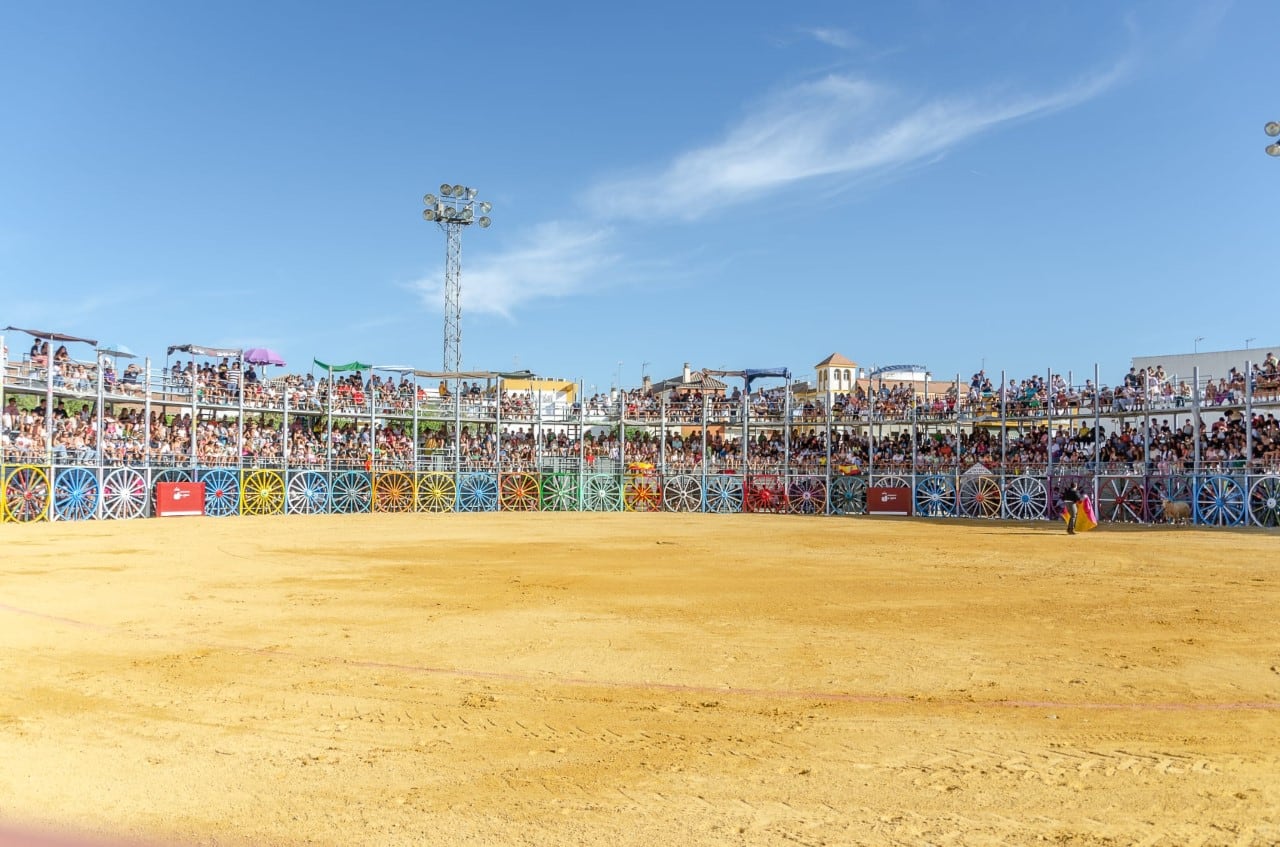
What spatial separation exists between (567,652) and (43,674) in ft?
17.7

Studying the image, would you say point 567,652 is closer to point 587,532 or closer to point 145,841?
point 145,841

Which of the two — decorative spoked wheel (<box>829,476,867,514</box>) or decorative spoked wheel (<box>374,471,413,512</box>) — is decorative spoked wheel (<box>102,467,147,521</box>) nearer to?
decorative spoked wheel (<box>374,471,413,512</box>)

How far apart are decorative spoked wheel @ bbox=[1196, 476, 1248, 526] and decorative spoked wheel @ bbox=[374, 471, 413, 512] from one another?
110ft

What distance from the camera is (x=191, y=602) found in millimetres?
15227

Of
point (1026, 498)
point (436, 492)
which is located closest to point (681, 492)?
point (436, 492)

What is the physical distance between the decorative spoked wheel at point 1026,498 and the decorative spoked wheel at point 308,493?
100 feet

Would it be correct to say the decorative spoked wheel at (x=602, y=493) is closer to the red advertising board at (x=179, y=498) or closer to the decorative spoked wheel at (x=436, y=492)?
the decorative spoked wheel at (x=436, y=492)

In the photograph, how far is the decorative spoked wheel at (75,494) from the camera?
36062mm

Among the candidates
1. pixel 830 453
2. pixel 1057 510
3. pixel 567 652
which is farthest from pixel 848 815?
pixel 830 453

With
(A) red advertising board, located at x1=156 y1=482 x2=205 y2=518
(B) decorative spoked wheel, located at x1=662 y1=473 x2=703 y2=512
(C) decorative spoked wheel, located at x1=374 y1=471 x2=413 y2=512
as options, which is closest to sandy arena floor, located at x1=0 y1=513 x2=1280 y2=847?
(A) red advertising board, located at x1=156 y1=482 x2=205 y2=518

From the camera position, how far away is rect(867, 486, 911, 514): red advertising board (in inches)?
1811

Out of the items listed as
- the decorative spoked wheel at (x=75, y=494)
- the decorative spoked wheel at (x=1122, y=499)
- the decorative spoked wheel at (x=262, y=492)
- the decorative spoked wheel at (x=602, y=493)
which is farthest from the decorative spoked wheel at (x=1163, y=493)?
the decorative spoked wheel at (x=75, y=494)

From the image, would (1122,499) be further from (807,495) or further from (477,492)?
(477,492)

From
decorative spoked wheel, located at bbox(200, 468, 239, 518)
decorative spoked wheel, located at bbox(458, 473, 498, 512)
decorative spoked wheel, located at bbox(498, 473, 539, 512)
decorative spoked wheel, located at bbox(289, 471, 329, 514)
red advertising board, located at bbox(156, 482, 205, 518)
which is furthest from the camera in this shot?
decorative spoked wheel, located at bbox(498, 473, 539, 512)
